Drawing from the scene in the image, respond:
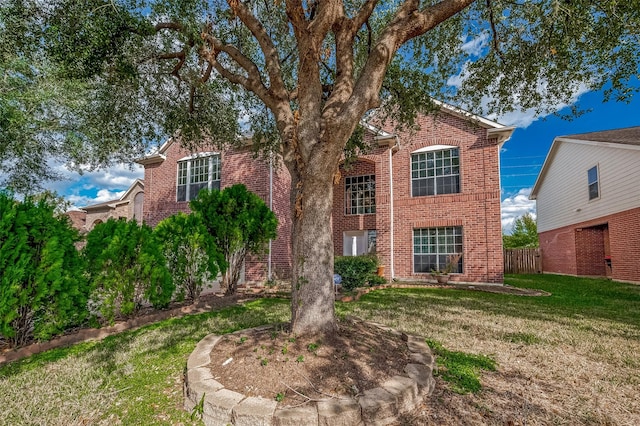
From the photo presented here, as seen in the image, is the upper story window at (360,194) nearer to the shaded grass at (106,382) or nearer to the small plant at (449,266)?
the small plant at (449,266)

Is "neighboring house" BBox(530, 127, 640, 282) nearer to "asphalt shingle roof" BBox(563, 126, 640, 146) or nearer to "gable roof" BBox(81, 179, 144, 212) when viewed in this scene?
"asphalt shingle roof" BBox(563, 126, 640, 146)

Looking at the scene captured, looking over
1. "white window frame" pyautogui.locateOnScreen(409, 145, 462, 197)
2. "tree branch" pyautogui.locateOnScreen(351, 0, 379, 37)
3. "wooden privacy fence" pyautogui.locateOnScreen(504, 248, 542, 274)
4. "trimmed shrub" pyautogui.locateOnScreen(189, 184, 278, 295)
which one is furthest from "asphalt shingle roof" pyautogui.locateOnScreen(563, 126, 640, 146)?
"trimmed shrub" pyautogui.locateOnScreen(189, 184, 278, 295)

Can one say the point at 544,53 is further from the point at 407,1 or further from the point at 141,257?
the point at 141,257

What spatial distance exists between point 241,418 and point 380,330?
7.89ft

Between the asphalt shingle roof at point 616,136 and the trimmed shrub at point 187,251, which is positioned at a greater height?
the asphalt shingle roof at point 616,136

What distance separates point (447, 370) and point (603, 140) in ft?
51.2

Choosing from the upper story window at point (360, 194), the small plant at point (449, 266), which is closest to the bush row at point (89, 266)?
the upper story window at point (360, 194)

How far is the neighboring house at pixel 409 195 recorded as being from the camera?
459 inches

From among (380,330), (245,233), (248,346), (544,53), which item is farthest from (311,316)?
(544,53)

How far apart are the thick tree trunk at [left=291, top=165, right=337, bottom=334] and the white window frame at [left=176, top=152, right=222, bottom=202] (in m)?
10.7

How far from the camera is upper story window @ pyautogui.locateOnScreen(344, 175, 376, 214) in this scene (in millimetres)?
13656

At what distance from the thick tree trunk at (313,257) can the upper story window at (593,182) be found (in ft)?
52.2

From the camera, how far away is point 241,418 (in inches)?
89.7

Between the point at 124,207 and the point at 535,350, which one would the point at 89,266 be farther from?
the point at 124,207
